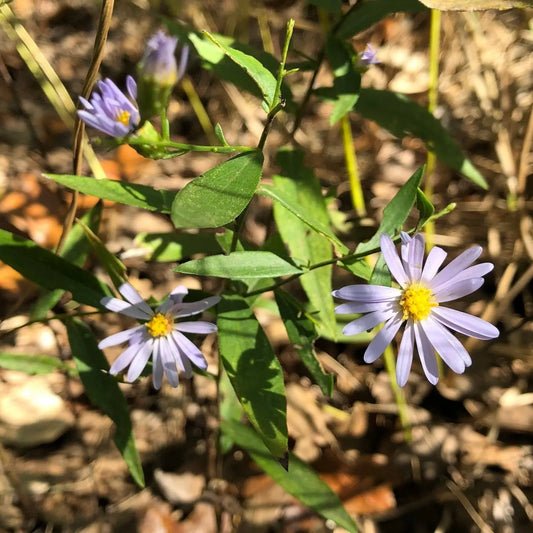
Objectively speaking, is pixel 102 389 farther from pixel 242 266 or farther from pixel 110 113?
pixel 110 113

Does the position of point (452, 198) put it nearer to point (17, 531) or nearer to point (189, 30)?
point (189, 30)

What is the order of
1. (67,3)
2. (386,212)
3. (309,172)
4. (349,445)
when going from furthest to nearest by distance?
(67,3) → (349,445) → (309,172) → (386,212)

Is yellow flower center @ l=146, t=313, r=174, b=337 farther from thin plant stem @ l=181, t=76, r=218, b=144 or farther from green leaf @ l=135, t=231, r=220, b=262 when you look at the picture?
thin plant stem @ l=181, t=76, r=218, b=144

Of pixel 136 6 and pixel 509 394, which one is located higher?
pixel 136 6

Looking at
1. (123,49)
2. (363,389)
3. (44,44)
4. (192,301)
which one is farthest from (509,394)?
(44,44)

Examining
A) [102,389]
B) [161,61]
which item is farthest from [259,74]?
[102,389]

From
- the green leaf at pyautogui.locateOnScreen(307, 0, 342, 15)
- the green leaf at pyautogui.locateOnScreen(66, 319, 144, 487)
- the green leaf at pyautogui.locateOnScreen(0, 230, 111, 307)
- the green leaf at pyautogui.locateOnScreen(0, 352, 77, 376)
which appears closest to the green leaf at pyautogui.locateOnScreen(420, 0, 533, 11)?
the green leaf at pyautogui.locateOnScreen(307, 0, 342, 15)
